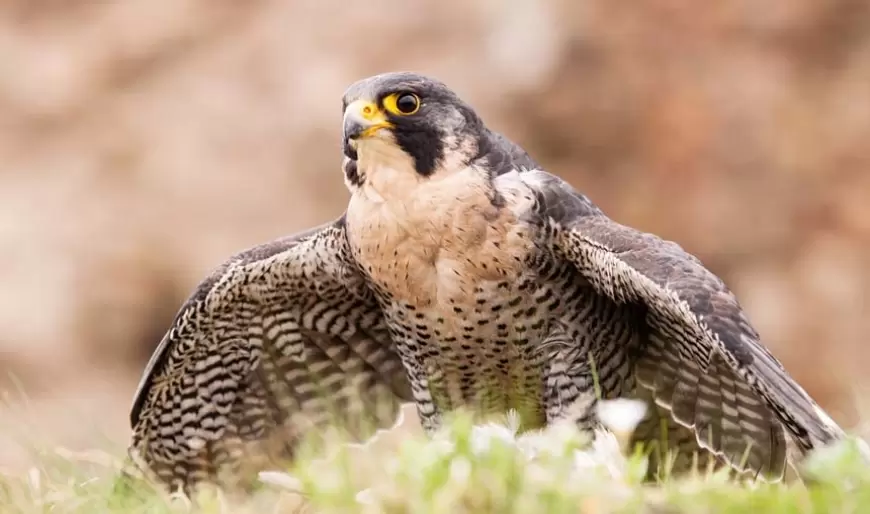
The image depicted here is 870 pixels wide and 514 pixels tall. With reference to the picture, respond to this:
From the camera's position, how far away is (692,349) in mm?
4160

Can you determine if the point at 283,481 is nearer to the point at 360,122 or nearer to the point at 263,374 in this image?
the point at 360,122

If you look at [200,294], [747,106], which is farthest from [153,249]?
A: [200,294]

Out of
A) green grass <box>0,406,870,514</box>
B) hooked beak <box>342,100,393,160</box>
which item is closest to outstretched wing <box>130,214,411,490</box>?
hooked beak <box>342,100,393,160</box>

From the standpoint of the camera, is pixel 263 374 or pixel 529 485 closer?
pixel 529 485

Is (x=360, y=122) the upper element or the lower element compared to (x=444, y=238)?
→ upper

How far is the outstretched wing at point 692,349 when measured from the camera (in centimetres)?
356

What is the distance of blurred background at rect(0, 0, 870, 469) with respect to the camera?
36.7ft

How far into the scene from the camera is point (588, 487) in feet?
8.98

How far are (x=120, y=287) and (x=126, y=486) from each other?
25.8 ft

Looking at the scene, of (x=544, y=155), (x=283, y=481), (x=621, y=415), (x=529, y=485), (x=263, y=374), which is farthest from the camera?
(x=544, y=155)

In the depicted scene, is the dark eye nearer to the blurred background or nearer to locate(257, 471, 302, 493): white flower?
locate(257, 471, 302, 493): white flower

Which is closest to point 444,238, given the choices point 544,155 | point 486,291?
point 486,291

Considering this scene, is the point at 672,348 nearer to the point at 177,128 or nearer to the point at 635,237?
the point at 635,237

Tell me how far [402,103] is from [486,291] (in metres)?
0.74
